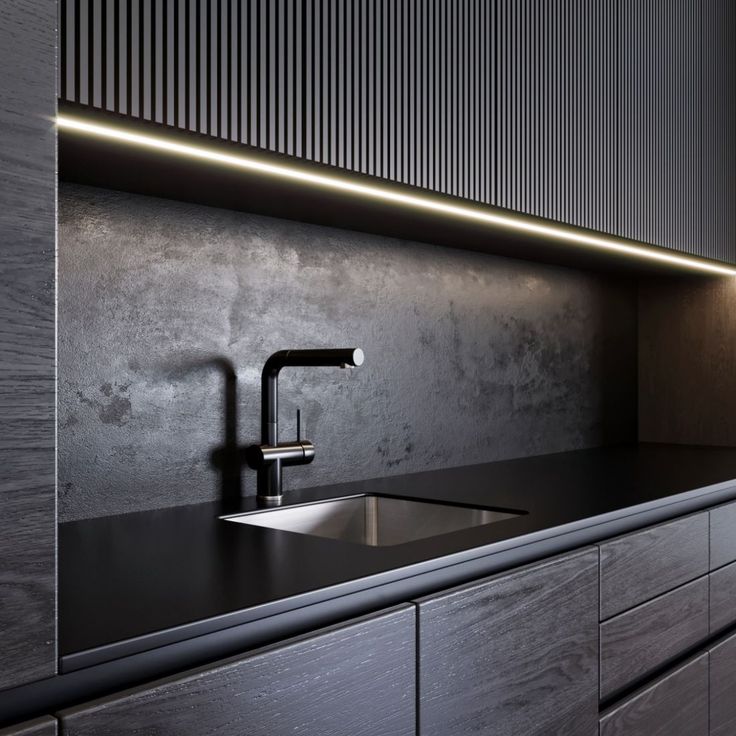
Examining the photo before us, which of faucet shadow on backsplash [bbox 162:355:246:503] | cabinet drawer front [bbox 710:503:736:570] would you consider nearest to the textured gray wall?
faucet shadow on backsplash [bbox 162:355:246:503]

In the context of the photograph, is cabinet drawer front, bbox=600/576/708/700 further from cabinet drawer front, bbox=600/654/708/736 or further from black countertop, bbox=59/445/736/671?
black countertop, bbox=59/445/736/671

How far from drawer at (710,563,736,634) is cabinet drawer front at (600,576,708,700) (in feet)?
0.14

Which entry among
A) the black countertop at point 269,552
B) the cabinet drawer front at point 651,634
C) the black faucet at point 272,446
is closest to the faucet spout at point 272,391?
the black faucet at point 272,446

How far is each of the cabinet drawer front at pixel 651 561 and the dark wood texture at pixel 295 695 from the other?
22.4 inches

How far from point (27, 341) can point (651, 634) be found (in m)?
1.36

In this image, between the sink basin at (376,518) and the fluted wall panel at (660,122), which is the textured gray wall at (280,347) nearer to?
the sink basin at (376,518)

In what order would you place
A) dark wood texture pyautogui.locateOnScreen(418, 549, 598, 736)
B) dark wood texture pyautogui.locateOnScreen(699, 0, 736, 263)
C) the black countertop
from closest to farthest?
the black countertop, dark wood texture pyautogui.locateOnScreen(418, 549, 598, 736), dark wood texture pyautogui.locateOnScreen(699, 0, 736, 263)

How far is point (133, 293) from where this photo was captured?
1.51m

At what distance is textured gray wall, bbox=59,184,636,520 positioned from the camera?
146cm

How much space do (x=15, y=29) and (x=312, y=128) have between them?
2.18 feet

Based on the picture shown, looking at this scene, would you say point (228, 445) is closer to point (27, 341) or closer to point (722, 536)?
point (27, 341)

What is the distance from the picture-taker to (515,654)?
4.02ft

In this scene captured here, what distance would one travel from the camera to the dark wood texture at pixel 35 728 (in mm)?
677

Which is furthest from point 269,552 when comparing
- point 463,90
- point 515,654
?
point 463,90
